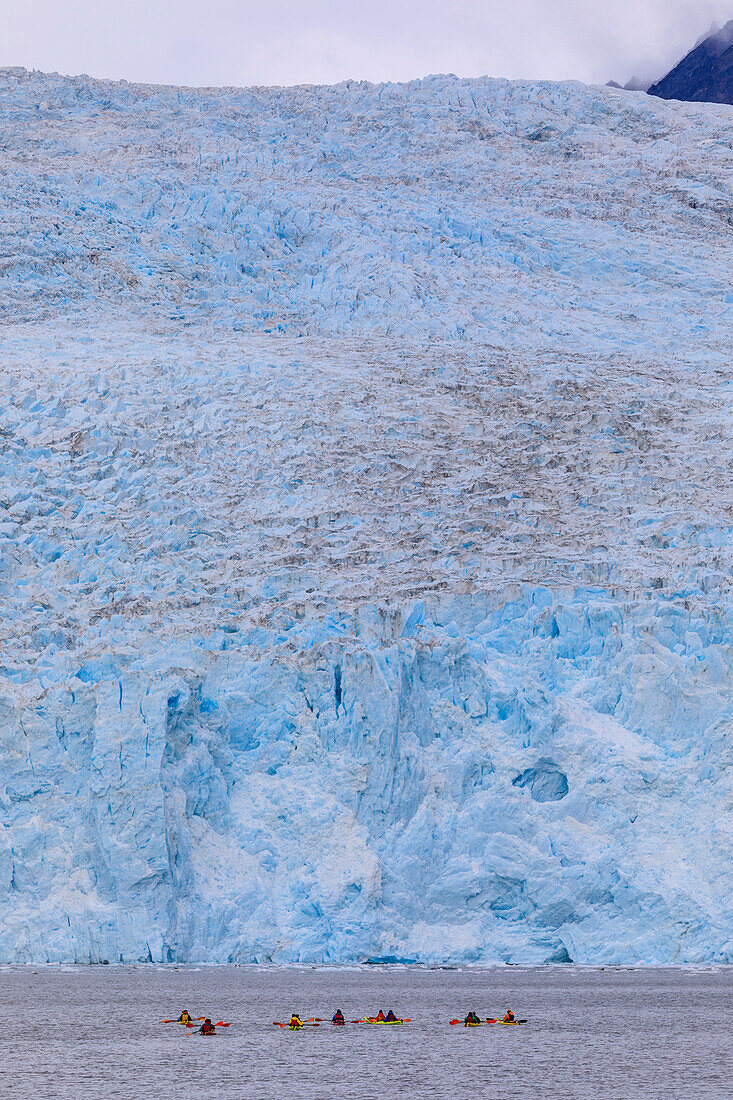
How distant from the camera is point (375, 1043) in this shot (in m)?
14.8

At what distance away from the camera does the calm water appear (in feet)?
Result: 40.4

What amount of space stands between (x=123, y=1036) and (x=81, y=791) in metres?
4.52

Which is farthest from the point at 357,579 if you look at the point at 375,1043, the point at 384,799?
the point at 375,1043

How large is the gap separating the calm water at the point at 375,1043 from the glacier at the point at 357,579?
3.05ft

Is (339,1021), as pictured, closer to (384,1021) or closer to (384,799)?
(384,1021)

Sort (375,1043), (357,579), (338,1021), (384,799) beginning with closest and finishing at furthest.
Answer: (375,1043)
(338,1021)
(384,799)
(357,579)

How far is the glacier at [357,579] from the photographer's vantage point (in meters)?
18.6

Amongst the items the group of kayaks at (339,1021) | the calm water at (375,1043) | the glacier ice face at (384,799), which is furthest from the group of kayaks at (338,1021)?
the glacier ice face at (384,799)

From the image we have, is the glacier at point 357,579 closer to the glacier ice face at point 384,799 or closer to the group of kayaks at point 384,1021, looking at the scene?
the glacier ice face at point 384,799

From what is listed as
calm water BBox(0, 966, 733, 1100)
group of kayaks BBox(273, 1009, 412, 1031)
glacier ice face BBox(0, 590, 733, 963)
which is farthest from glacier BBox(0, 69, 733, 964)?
group of kayaks BBox(273, 1009, 412, 1031)

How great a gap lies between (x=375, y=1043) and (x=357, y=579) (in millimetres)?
8621

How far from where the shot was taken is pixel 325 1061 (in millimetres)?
13781

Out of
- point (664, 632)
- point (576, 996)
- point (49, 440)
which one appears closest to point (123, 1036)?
point (576, 996)

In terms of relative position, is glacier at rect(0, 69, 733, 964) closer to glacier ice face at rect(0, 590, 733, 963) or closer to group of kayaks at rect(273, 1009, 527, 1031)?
glacier ice face at rect(0, 590, 733, 963)
